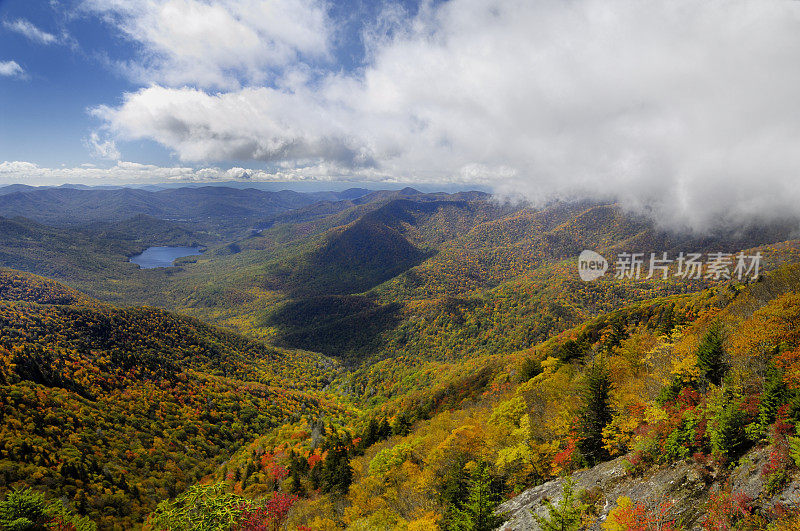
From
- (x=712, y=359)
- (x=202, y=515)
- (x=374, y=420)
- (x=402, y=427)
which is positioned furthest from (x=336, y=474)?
(x=712, y=359)

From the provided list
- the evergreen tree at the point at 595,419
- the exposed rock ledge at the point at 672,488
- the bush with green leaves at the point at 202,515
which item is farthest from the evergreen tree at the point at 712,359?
the bush with green leaves at the point at 202,515

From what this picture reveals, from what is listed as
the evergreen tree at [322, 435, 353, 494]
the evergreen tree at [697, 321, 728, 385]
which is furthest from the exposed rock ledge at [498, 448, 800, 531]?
the evergreen tree at [322, 435, 353, 494]

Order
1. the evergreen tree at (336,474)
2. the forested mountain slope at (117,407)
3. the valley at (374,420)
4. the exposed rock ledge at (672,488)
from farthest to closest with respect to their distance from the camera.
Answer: the forested mountain slope at (117,407), the evergreen tree at (336,474), the valley at (374,420), the exposed rock ledge at (672,488)

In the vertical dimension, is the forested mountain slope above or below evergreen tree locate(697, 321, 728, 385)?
below

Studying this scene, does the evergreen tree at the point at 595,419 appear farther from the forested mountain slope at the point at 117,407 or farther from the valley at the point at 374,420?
the forested mountain slope at the point at 117,407

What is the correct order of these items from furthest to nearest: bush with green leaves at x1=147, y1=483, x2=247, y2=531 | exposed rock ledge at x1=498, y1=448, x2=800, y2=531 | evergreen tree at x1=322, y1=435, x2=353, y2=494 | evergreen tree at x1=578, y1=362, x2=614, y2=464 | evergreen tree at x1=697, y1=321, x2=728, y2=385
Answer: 1. evergreen tree at x1=322, y1=435, x2=353, y2=494
2. evergreen tree at x1=578, y1=362, x2=614, y2=464
3. evergreen tree at x1=697, y1=321, x2=728, y2=385
4. bush with green leaves at x1=147, y1=483, x2=247, y2=531
5. exposed rock ledge at x1=498, y1=448, x2=800, y2=531

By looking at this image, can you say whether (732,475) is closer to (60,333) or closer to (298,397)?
(298,397)

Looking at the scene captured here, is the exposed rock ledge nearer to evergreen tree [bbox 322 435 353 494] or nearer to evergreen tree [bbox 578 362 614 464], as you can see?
evergreen tree [bbox 578 362 614 464]

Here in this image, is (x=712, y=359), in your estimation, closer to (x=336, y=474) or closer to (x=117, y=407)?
(x=336, y=474)
